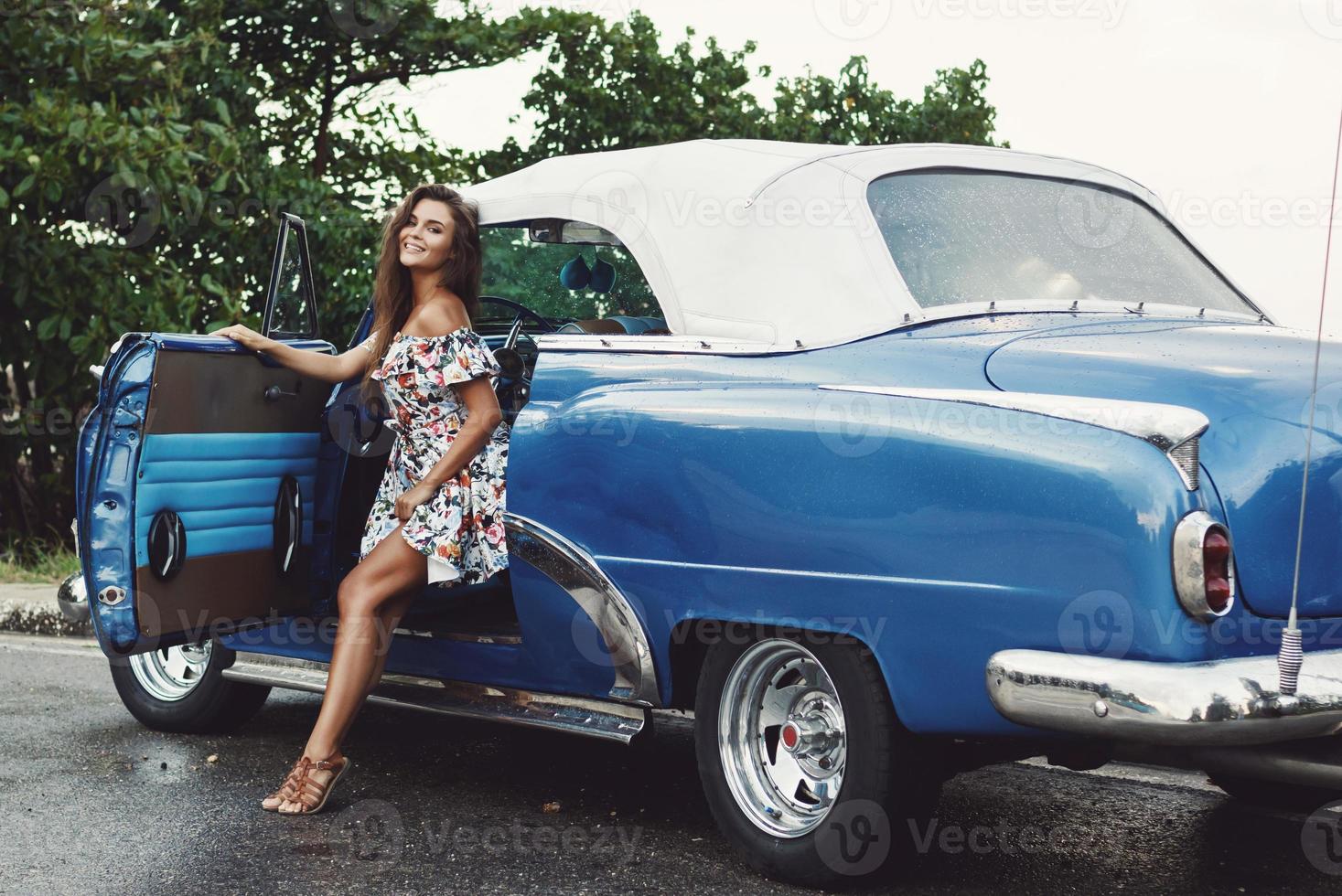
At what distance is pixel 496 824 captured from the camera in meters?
4.59

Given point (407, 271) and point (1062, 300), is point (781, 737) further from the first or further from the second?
point (407, 271)

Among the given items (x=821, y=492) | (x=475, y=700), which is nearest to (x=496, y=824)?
(x=475, y=700)

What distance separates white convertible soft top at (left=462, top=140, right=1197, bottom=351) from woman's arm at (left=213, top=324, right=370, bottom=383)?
72cm

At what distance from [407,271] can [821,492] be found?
1.91 meters

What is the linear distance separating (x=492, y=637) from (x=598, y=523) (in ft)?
2.25

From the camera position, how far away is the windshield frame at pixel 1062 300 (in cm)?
411

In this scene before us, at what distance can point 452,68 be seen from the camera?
12.3 metres

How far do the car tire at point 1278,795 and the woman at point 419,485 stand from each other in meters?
2.39

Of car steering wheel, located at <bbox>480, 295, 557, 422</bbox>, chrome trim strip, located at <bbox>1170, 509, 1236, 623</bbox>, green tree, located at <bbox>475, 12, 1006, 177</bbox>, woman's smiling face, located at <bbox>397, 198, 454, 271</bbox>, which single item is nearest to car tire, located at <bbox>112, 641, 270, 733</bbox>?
car steering wheel, located at <bbox>480, 295, 557, 422</bbox>

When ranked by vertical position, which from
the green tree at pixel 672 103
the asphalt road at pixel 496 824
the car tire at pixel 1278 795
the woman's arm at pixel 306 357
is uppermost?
the green tree at pixel 672 103

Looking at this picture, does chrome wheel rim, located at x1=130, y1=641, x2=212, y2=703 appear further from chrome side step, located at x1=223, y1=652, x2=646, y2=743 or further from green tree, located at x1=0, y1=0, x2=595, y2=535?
green tree, located at x1=0, y1=0, x2=595, y2=535

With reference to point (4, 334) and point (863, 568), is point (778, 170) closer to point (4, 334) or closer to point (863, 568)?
point (863, 568)

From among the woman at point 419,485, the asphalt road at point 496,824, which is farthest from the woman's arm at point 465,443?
the asphalt road at point 496,824

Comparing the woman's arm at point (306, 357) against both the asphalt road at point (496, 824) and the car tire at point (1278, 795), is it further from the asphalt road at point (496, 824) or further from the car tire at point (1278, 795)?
the car tire at point (1278, 795)
